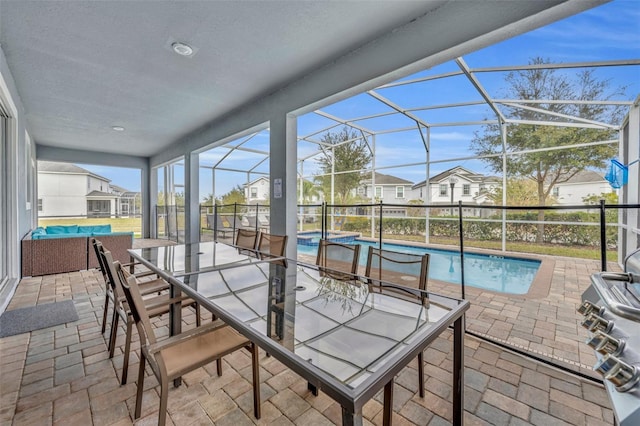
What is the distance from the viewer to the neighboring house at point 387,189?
849 centimetres

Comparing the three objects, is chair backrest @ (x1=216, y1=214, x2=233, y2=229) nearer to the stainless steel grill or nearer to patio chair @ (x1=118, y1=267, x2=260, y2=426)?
patio chair @ (x1=118, y1=267, x2=260, y2=426)

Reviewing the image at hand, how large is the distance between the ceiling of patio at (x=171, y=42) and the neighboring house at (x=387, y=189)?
5098mm

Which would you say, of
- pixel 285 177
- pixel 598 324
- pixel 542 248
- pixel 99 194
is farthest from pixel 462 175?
pixel 99 194

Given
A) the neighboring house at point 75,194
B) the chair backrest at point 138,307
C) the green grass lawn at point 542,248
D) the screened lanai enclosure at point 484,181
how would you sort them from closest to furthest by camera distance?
the chair backrest at point 138,307 → the screened lanai enclosure at point 484,181 → the green grass lawn at point 542,248 → the neighboring house at point 75,194

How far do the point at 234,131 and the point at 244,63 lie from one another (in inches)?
70.7

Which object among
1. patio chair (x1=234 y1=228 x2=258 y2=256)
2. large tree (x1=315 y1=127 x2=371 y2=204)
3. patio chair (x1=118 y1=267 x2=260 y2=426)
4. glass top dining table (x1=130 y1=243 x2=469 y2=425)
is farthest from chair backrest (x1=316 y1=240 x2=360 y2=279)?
large tree (x1=315 y1=127 x2=371 y2=204)

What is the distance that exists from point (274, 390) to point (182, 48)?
10.4 feet

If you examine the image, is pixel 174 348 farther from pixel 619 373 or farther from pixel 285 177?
pixel 285 177

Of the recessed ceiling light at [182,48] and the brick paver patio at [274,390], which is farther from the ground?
the recessed ceiling light at [182,48]

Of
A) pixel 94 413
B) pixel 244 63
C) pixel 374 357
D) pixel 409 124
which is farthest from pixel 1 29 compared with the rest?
pixel 409 124

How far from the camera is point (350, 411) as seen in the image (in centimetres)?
70

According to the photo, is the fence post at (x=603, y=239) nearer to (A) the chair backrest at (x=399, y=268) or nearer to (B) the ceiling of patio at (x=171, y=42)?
(A) the chair backrest at (x=399, y=268)

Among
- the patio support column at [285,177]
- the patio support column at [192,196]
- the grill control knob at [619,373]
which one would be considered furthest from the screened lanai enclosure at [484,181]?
the grill control knob at [619,373]

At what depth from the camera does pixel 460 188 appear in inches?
295
